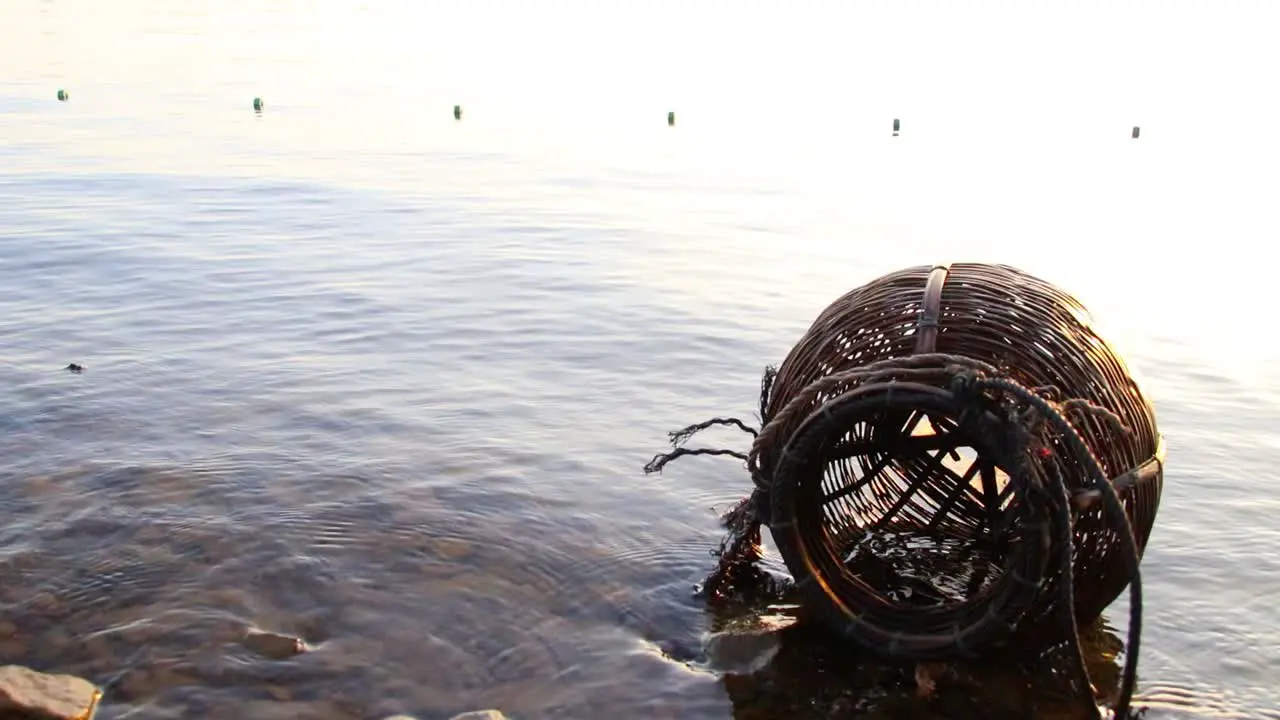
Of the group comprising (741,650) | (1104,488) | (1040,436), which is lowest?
(741,650)

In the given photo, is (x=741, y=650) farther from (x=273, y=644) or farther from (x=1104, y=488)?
(x=273, y=644)

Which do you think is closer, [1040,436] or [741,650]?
[1040,436]

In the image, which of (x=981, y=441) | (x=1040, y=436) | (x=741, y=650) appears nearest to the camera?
(x=1040, y=436)

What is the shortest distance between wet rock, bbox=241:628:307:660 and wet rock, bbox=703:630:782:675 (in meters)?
1.74

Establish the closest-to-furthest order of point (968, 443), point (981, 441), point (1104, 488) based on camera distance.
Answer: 1. point (1104, 488)
2. point (981, 441)
3. point (968, 443)

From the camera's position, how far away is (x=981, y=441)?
4965 millimetres

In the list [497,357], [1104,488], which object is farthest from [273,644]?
[497,357]

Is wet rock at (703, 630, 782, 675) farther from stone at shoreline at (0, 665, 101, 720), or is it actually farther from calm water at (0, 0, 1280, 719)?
stone at shoreline at (0, 665, 101, 720)

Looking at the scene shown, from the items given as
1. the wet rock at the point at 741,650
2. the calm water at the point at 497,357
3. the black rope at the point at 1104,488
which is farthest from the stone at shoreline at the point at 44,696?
the black rope at the point at 1104,488

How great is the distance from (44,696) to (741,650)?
9.07 ft

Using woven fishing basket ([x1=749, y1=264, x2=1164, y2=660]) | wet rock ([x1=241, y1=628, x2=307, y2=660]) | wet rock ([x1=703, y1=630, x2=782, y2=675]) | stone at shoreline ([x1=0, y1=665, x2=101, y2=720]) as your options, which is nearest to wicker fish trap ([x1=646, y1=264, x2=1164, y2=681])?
woven fishing basket ([x1=749, y1=264, x2=1164, y2=660])

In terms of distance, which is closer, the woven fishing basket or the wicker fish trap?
the wicker fish trap

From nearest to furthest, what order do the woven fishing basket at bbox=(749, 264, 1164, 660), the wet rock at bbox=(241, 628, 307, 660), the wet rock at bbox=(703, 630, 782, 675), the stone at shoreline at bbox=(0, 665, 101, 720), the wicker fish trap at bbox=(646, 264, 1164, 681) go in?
the stone at shoreline at bbox=(0, 665, 101, 720) < the wicker fish trap at bbox=(646, 264, 1164, 681) < the woven fishing basket at bbox=(749, 264, 1164, 660) < the wet rock at bbox=(241, 628, 307, 660) < the wet rock at bbox=(703, 630, 782, 675)

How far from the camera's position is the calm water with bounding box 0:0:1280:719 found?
550 centimetres
